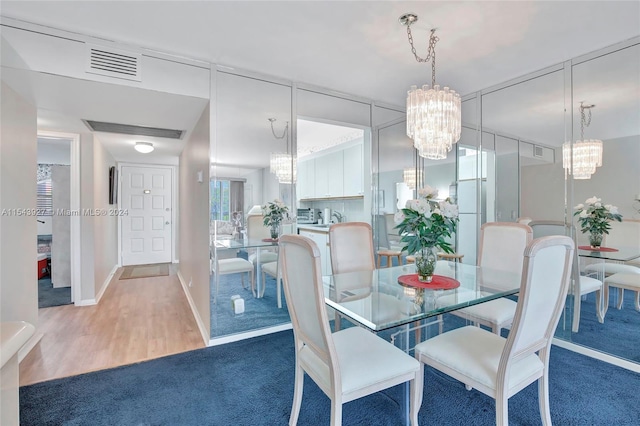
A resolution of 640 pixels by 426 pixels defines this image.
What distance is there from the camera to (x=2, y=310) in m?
2.10

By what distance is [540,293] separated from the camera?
135 cm

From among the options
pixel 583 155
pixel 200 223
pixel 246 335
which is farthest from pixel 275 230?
pixel 583 155

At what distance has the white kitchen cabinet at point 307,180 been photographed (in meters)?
5.24

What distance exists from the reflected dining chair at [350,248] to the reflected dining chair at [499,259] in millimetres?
805

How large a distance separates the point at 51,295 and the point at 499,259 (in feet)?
18.0

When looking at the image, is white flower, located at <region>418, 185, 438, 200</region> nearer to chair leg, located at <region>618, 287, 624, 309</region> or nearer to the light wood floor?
chair leg, located at <region>618, 287, 624, 309</region>

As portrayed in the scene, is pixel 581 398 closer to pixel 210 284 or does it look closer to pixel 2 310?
pixel 210 284

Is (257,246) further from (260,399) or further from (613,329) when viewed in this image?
(613,329)

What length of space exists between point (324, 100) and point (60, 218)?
423 cm

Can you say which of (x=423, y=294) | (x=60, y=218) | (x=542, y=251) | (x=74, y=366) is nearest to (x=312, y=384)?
(x=423, y=294)

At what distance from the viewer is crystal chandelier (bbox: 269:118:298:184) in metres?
2.99

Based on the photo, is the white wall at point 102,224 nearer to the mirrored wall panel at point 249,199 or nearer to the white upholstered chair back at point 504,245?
the mirrored wall panel at point 249,199

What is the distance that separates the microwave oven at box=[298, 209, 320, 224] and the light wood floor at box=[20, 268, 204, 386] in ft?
7.66

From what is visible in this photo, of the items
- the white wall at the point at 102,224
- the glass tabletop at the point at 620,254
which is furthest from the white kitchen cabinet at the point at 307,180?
the glass tabletop at the point at 620,254
